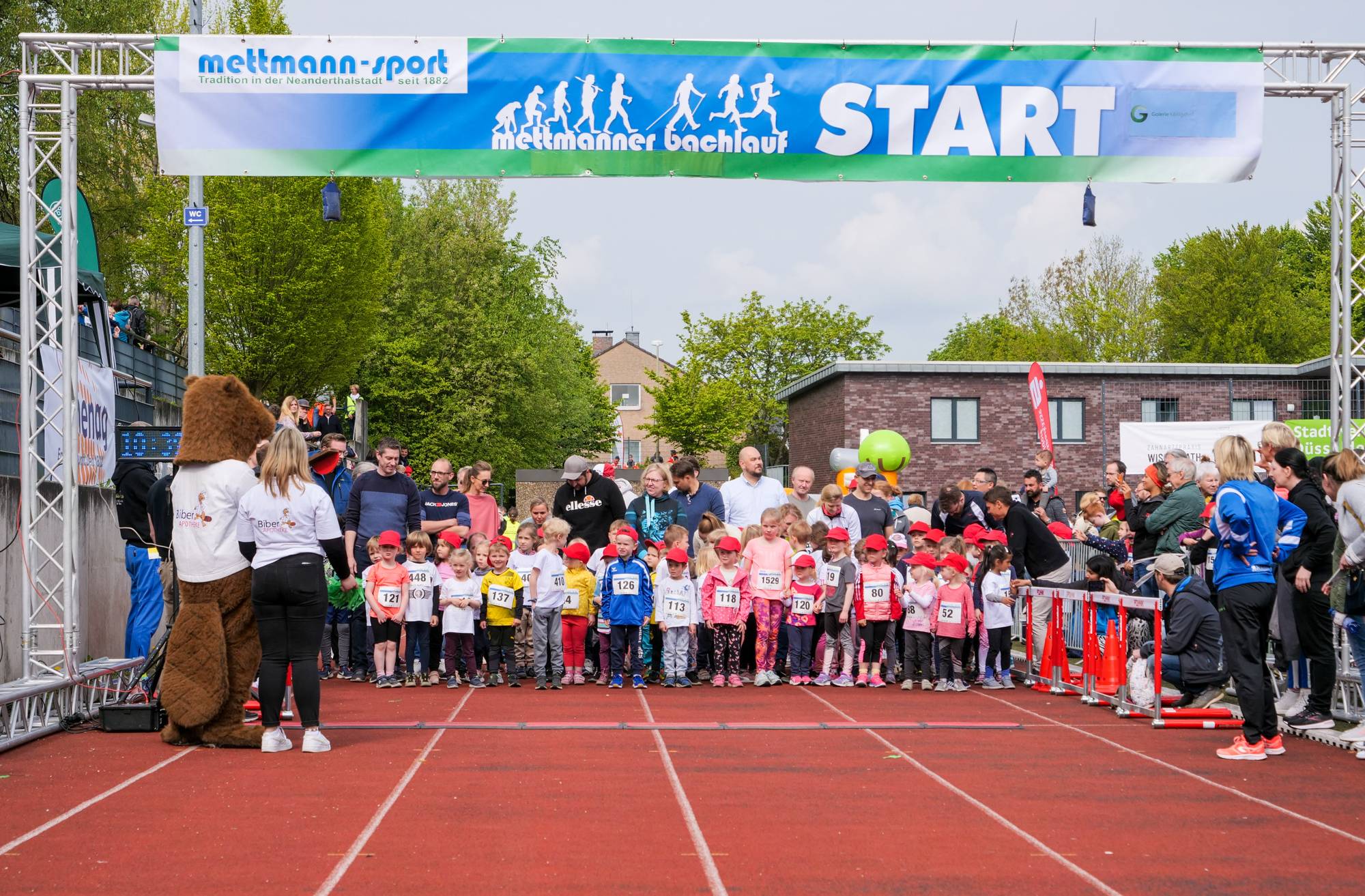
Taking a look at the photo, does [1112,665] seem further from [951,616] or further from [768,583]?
[768,583]

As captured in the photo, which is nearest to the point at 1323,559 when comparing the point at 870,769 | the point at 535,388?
the point at 870,769

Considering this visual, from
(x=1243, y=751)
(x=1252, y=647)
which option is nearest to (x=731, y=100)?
(x=1252, y=647)

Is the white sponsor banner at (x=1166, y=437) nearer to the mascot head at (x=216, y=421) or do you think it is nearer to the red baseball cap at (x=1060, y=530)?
the red baseball cap at (x=1060, y=530)

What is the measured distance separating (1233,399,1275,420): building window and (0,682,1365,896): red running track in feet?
123

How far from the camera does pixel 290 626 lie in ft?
30.5

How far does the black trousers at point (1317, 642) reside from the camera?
1030 cm

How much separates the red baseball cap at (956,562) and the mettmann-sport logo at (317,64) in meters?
6.24

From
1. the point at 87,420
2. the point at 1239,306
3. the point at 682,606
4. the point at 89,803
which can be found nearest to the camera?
the point at 89,803

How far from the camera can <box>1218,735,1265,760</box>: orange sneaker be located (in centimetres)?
913

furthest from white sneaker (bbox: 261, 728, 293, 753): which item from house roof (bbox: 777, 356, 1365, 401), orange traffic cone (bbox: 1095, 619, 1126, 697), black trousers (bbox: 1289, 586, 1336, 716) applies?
house roof (bbox: 777, 356, 1365, 401)

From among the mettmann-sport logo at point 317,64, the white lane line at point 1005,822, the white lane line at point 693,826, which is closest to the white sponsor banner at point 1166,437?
the white lane line at point 1005,822

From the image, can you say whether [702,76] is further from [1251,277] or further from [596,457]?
[596,457]

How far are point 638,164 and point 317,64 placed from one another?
105 inches

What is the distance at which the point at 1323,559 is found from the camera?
9.95 m
